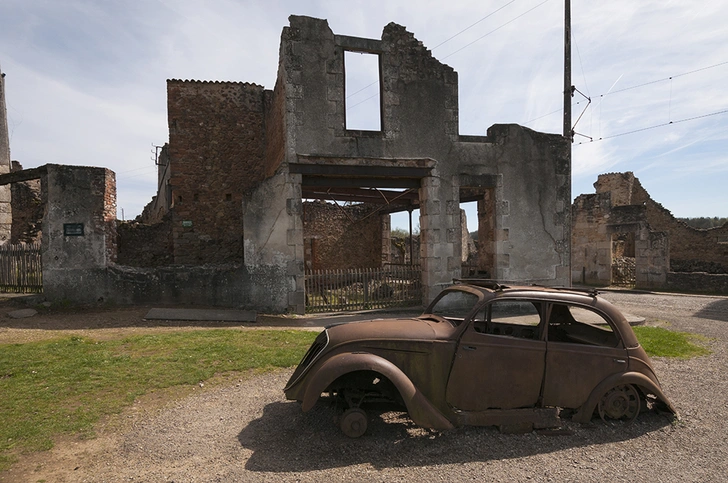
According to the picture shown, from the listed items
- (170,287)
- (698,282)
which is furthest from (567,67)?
(170,287)

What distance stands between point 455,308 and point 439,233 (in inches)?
220

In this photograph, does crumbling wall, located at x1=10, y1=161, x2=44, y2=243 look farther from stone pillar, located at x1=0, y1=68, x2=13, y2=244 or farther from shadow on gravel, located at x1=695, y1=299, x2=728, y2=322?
shadow on gravel, located at x1=695, y1=299, x2=728, y2=322

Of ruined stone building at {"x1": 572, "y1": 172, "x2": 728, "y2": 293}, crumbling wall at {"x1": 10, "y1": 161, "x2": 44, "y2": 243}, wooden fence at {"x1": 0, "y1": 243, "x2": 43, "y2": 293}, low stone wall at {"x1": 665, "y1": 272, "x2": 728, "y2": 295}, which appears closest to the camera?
wooden fence at {"x1": 0, "y1": 243, "x2": 43, "y2": 293}

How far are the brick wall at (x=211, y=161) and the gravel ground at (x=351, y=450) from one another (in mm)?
10205

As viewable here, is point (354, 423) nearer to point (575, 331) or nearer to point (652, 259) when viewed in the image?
point (575, 331)

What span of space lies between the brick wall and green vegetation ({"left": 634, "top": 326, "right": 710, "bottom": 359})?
38.7 feet

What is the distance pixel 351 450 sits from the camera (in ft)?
11.6

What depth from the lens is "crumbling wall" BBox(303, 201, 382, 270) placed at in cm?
2009

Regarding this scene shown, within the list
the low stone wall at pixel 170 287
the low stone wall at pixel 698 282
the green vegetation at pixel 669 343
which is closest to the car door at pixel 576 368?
the green vegetation at pixel 669 343

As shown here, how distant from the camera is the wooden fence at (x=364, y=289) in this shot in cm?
1048

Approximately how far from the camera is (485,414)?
12.2 feet

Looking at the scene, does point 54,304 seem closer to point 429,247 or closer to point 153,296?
point 153,296

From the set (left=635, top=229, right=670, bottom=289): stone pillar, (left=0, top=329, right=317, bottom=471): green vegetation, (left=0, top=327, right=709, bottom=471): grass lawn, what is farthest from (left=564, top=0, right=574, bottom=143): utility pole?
(left=0, top=329, right=317, bottom=471): green vegetation

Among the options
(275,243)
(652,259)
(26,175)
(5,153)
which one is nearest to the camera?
(275,243)
